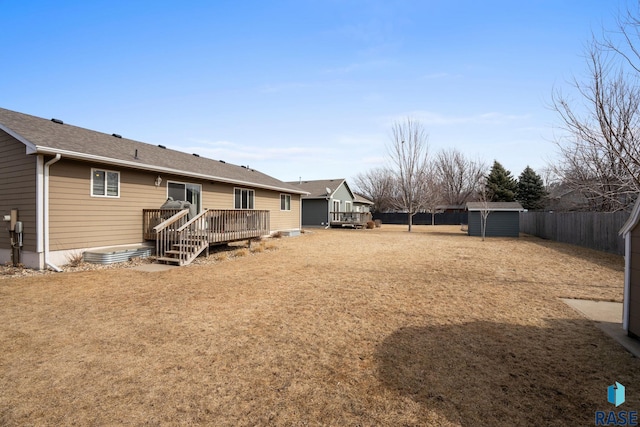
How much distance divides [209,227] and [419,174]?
2459 cm

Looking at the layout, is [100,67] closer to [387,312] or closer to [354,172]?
[387,312]

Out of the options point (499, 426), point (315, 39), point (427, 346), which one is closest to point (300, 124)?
point (315, 39)

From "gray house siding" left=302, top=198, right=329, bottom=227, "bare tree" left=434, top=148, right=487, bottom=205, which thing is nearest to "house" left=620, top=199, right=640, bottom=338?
"gray house siding" left=302, top=198, right=329, bottom=227

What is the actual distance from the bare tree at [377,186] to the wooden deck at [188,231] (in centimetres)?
3743

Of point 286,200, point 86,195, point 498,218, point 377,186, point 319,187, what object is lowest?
point 498,218

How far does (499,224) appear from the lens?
19453mm

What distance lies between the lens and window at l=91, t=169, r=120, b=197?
8.89m

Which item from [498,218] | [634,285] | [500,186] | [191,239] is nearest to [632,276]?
[634,285]

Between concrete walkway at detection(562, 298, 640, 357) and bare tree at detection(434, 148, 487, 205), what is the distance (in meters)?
46.5

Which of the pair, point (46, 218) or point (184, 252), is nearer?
point (46, 218)

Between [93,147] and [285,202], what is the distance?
1137 cm

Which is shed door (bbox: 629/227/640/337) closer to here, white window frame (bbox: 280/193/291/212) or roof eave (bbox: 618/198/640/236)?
Answer: roof eave (bbox: 618/198/640/236)

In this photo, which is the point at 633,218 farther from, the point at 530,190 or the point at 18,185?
the point at 530,190

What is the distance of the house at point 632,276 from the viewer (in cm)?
357
